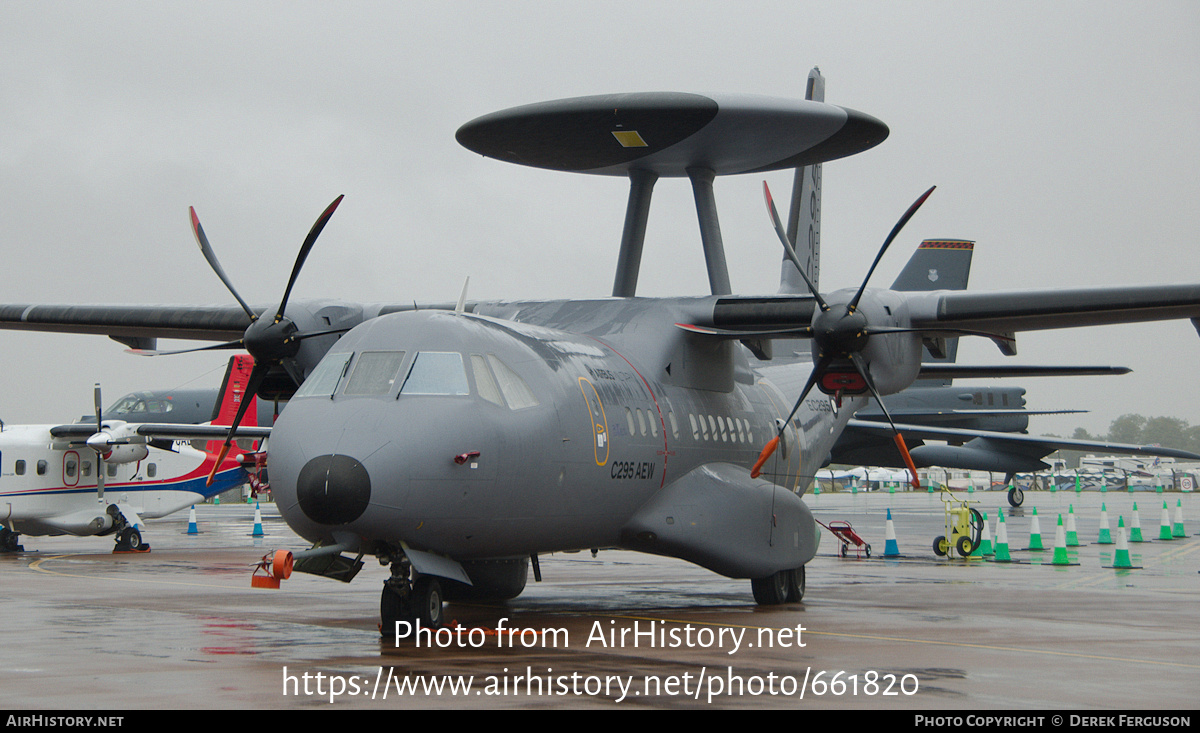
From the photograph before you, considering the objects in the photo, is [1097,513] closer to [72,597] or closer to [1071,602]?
[1071,602]

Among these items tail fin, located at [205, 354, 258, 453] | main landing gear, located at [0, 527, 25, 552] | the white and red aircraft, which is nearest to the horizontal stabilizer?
the white and red aircraft

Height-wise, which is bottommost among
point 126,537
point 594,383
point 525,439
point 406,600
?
point 126,537

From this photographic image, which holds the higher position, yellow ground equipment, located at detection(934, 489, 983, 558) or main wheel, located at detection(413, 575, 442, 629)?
main wheel, located at detection(413, 575, 442, 629)

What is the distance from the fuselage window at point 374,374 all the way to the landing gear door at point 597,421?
84.9 inches

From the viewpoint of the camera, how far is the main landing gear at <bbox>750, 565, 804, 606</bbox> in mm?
14398

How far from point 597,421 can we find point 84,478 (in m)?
18.5

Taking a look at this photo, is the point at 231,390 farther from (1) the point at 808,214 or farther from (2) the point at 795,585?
(2) the point at 795,585

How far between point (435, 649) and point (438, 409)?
2036mm

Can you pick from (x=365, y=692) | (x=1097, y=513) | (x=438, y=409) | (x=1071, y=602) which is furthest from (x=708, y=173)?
(x=1097, y=513)

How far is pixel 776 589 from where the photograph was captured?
1441 centimetres

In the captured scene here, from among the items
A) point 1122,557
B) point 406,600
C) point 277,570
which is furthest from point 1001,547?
point 277,570

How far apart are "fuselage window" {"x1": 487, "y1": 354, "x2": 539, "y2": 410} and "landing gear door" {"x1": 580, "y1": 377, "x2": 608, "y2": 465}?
3.15ft

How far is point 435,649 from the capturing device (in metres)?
9.89

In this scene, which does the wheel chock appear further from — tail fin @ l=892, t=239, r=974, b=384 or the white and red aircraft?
tail fin @ l=892, t=239, r=974, b=384
